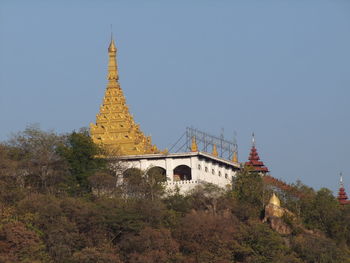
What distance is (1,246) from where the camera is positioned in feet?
333

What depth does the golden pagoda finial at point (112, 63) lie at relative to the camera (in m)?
120

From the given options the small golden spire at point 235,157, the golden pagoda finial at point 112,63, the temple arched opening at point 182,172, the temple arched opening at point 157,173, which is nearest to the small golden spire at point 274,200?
the temple arched opening at point 157,173

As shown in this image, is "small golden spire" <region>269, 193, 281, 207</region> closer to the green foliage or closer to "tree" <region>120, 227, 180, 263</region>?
"tree" <region>120, 227, 180, 263</region>

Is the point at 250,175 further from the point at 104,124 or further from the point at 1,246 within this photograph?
the point at 1,246

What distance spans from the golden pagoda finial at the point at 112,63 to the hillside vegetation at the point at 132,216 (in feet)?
25.6

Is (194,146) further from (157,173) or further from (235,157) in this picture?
(235,157)

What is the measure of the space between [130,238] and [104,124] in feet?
50.8

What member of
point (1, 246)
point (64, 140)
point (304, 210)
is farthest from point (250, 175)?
point (1, 246)

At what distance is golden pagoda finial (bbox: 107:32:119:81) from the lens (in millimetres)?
120125

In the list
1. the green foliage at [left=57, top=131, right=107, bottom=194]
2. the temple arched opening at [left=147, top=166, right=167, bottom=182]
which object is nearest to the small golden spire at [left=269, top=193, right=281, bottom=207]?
the temple arched opening at [left=147, top=166, right=167, bottom=182]

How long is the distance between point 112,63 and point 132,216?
18.1 meters

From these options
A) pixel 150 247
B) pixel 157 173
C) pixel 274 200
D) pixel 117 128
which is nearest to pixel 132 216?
pixel 150 247

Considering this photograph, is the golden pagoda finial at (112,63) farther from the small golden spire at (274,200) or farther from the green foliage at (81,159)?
the small golden spire at (274,200)

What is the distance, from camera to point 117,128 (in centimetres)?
11769
